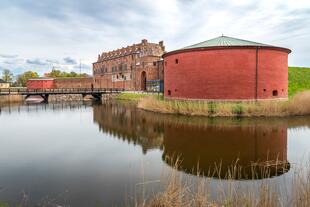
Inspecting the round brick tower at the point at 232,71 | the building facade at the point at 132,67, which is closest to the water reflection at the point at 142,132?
the round brick tower at the point at 232,71

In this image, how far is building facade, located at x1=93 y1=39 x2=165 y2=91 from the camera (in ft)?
125

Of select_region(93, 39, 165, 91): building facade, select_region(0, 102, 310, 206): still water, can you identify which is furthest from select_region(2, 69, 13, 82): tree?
select_region(0, 102, 310, 206): still water

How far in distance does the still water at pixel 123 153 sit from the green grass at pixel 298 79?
720 inches

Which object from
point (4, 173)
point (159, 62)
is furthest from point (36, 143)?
point (159, 62)

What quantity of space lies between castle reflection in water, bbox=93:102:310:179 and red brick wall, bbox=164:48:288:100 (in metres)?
3.72

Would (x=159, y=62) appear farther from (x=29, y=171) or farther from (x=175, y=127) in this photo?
(x=29, y=171)

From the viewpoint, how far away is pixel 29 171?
265 inches

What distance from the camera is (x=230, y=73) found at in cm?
1753

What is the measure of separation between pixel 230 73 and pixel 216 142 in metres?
9.18

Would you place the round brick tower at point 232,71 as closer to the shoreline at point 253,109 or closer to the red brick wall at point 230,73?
the red brick wall at point 230,73

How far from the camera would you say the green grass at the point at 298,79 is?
30.7 metres

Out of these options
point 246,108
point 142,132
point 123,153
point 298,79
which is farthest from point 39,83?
point 123,153

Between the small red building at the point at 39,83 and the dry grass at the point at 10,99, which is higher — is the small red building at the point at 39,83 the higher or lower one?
the higher one

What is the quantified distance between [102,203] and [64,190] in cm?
114
